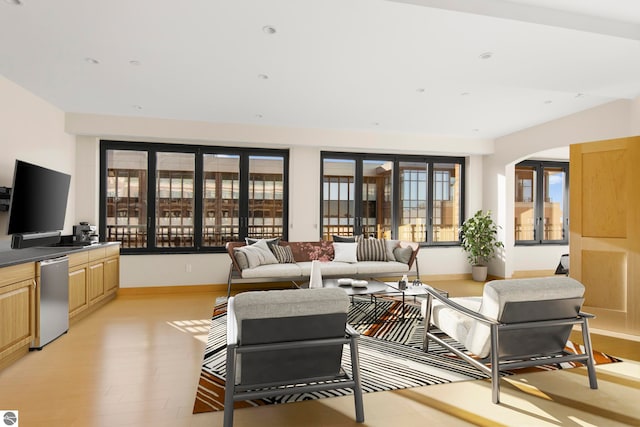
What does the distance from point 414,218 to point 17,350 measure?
20.4ft

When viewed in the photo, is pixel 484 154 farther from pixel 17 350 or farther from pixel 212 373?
pixel 17 350

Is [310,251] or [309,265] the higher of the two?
[310,251]

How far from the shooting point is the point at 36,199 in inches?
156

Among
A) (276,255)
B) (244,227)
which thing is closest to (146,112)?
(244,227)

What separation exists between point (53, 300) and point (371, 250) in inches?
173

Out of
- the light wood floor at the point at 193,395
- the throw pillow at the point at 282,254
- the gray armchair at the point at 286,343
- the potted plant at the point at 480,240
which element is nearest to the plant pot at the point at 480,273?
the potted plant at the point at 480,240

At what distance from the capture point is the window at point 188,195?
5.98 metres

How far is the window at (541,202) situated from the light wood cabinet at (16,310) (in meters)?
8.07

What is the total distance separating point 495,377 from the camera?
244cm

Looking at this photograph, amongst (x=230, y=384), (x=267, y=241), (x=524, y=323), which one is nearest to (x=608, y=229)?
(x=524, y=323)

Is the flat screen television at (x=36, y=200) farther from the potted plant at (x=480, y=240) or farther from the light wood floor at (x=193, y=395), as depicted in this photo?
the potted plant at (x=480, y=240)

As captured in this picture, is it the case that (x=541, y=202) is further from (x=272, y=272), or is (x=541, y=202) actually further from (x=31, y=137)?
(x=31, y=137)

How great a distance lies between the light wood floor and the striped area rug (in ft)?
0.29

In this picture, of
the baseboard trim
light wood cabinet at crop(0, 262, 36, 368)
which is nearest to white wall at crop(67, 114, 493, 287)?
the baseboard trim
